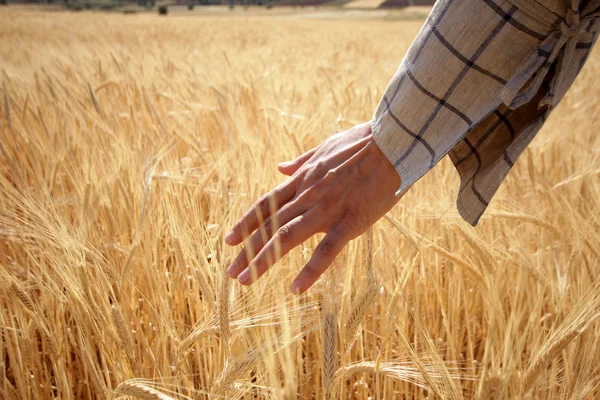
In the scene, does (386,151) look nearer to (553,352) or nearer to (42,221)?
(553,352)

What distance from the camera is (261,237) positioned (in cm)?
70

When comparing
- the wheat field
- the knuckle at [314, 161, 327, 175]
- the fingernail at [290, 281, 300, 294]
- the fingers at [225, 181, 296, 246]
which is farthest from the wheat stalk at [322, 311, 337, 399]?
the knuckle at [314, 161, 327, 175]

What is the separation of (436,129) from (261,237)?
0.35 meters

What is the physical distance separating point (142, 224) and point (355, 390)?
1.81ft

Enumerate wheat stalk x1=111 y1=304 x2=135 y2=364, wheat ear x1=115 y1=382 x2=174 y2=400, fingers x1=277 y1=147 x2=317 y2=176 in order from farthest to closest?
fingers x1=277 y1=147 x2=317 y2=176 < wheat stalk x1=111 y1=304 x2=135 y2=364 < wheat ear x1=115 y1=382 x2=174 y2=400

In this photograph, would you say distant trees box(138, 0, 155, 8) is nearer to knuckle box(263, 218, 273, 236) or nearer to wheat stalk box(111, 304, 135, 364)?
knuckle box(263, 218, 273, 236)

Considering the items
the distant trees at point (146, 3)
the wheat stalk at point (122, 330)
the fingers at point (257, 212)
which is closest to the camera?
the wheat stalk at point (122, 330)

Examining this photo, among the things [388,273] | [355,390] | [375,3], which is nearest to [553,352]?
[388,273]

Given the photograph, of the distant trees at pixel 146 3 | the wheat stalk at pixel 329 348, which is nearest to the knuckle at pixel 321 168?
the wheat stalk at pixel 329 348

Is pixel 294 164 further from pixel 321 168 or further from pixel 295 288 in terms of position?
pixel 295 288

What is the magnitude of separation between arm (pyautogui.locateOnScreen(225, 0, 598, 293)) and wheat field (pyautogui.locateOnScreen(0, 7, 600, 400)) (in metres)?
0.07

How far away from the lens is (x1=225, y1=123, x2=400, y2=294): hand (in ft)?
2.10

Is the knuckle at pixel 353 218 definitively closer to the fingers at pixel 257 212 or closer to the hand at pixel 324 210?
the hand at pixel 324 210

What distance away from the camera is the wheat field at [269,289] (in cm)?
59
